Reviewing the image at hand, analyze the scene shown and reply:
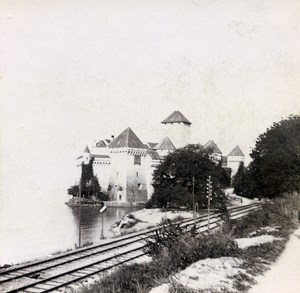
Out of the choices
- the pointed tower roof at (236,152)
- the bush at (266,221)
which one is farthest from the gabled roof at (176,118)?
the bush at (266,221)

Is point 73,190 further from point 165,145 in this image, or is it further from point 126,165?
point 165,145

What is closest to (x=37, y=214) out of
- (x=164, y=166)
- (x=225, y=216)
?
(x=164, y=166)

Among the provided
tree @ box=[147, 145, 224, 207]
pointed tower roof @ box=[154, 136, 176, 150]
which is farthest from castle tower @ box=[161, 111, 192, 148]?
tree @ box=[147, 145, 224, 207]

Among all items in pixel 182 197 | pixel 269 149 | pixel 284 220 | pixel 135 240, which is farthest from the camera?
pixel 182 197

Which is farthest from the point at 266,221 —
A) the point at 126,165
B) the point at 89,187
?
the point at 89,187

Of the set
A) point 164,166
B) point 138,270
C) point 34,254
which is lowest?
point 34,254

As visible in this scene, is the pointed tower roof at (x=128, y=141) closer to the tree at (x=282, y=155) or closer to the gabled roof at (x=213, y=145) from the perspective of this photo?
the gabled roof at (x=213, y=145)

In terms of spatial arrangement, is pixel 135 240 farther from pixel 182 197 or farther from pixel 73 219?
pixel 73 219
